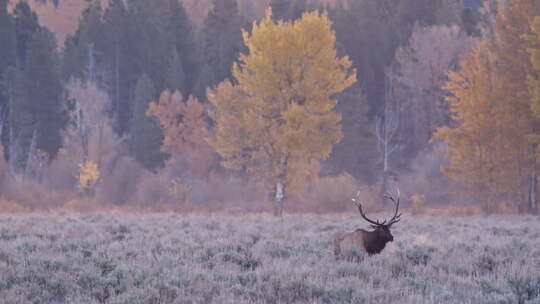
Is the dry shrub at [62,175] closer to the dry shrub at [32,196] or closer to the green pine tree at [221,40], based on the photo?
the dry shrub at [32,196]

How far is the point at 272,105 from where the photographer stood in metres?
24.1

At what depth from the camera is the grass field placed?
693 centimetres

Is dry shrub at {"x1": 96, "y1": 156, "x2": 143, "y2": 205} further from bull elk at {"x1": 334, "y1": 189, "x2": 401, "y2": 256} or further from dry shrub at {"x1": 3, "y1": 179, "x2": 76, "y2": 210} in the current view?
bull elk at {"x1": 334, "y1": 189, "x2": 401, "y2": 256}

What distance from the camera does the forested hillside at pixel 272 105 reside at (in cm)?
2378

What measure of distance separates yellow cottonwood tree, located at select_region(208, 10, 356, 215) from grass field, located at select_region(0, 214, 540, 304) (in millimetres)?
11556

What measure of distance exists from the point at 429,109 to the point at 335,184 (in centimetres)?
1442

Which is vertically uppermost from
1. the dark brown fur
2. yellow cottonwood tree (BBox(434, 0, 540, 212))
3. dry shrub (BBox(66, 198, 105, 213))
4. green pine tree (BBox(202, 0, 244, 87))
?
green pine tree (BBox(202, 0, 244, 87))

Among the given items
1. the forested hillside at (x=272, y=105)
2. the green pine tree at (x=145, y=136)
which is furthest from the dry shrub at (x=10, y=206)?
the green pine tree at (x=145, y=136)

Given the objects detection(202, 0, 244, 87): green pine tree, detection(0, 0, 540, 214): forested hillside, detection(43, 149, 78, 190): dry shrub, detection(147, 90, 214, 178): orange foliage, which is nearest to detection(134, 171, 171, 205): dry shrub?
detection(0, 0, 540, 214): forested hillside

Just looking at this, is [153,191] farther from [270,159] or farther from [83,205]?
[270,159]

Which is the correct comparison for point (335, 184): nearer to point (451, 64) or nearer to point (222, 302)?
point (451, 64)

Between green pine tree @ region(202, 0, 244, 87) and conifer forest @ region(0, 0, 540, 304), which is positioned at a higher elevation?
green pine tree @ region(202, 0, 244, 87)

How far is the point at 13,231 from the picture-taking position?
13992 millimetres

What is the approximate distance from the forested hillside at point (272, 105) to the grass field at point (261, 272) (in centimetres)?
1223
